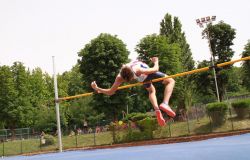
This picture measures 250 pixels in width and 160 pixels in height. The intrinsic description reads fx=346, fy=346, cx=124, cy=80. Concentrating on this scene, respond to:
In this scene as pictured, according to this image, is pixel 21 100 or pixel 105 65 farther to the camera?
pixel 21 100

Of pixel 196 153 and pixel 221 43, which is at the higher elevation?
pixel 221 43

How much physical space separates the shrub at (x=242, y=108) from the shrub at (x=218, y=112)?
1.00 m

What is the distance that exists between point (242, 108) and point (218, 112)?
1.67 meters

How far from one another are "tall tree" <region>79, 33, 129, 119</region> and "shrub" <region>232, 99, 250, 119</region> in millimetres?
10792

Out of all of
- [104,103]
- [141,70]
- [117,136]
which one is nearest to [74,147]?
[117,136]

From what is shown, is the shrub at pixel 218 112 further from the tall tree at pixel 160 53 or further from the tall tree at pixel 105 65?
the tall tree at pixel 105 65

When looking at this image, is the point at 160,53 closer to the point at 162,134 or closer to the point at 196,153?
the point at 162,134

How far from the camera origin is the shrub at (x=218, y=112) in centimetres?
2302

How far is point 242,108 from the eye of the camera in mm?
23203

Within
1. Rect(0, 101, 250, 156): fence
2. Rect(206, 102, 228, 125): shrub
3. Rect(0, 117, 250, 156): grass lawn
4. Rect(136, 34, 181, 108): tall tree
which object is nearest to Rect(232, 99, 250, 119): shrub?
Rect(0, 101, 250, 156): fence

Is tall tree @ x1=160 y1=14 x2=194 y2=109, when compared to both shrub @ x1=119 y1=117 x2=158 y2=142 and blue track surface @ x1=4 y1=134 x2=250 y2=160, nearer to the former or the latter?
shrub @ x1=119 y1=117 x2=158 y2=142

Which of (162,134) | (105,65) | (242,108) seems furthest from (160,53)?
(242,108)

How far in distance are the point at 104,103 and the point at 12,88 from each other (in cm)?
1730

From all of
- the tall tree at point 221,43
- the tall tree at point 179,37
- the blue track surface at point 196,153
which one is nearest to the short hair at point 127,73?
the blue track surface at point 196,153
